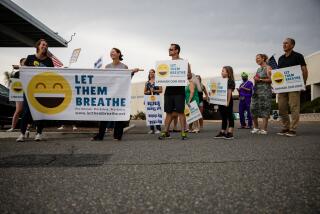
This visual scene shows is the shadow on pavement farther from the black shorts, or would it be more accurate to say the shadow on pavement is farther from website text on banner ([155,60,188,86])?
website text on banner ([155,60,188,86])

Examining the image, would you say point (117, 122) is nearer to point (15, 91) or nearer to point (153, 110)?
point (153, 110)

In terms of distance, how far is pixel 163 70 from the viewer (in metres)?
7.07

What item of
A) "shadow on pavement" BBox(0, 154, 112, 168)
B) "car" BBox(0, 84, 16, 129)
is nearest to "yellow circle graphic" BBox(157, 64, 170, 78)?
"shadow on pavement" BBox(0, 154, 112, 168)

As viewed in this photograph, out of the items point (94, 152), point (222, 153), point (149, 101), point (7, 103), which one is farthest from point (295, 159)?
point (7, 103)

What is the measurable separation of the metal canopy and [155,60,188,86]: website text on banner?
531cm

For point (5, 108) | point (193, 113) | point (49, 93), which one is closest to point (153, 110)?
point (193, 113)

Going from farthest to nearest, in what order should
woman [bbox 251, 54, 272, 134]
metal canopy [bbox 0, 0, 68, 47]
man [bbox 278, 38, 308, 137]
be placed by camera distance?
metal canopy [bbox 0, 0, 68, 47] → woman [bbox 251, 54, 272, 134] → man [bbox 278, 38, 308, 137]

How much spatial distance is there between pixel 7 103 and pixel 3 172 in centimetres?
746

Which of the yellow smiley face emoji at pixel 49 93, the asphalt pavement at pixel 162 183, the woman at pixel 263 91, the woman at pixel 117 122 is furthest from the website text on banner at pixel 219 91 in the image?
the yellow smiley face emoji at pixel 49 93

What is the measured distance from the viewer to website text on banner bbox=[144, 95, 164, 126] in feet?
31.4

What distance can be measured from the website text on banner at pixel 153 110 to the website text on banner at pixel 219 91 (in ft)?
8.47

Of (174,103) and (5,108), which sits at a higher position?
(174,103)

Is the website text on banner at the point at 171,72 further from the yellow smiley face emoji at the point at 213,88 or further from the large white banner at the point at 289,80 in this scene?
the large white banner at the point at 289,80

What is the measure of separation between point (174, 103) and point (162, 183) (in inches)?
163
